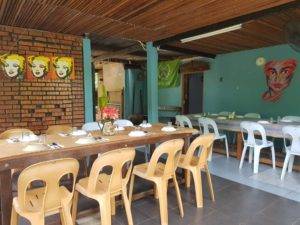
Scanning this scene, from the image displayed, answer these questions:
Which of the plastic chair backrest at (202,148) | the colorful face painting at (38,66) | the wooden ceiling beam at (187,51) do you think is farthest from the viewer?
the wooden ceiling beam at (187,51)

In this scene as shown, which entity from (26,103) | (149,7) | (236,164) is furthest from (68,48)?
(236,164)

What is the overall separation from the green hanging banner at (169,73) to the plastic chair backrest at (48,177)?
6.04 metres

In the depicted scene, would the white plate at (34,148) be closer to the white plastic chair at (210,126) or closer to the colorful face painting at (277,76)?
the white plastic chair at (210,126)

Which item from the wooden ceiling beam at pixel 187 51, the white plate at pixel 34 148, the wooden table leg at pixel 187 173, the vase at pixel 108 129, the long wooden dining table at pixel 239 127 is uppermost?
the wooden ceiling beam at pixel 187 51

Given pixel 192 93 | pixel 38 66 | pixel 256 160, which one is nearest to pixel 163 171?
pixel 256 160

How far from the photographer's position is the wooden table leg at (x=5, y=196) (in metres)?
2.09

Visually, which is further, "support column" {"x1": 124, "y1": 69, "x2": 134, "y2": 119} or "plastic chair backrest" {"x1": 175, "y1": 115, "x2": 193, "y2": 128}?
"support column" {"x1": 124, "y1": 69, "x2": 134, "y2": 119}

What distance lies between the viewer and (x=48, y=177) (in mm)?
1826

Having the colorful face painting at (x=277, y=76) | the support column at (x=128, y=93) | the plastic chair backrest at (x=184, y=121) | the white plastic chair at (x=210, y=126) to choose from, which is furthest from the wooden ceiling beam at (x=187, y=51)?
the support column at (x=128, y=93)

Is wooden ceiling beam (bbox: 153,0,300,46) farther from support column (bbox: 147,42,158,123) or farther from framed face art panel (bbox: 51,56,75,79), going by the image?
framed face art panel (bbox: 51,56,75,79)

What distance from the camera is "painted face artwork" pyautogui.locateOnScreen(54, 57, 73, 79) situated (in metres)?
4.55

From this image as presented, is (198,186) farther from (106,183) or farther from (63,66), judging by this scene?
(63,66)

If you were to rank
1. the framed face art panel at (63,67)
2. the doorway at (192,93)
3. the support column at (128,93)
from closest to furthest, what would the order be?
the framed face art panel at (63,67)
the doorway at (192,93)
the support column at (128,93)

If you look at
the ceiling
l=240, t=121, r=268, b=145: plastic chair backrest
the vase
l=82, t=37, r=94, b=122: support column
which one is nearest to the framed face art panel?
l=82, t=37, r=94, b=122: support column
